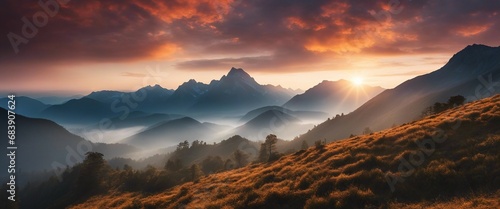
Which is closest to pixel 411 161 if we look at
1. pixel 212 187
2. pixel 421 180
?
pixel 421 180

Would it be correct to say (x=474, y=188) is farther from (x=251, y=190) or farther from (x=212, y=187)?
(x=212, y=187)

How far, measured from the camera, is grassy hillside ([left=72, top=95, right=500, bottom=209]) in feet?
61.6

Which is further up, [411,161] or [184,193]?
[411,161]

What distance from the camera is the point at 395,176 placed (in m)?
21.6

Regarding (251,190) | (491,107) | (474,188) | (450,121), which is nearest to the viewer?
(474,188)

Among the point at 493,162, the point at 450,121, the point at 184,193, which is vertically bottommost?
the point at 184,193

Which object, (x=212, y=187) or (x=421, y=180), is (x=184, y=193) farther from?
(x=421, y=180)

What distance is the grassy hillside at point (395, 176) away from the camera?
1878 centimetres

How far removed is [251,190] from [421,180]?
46.4 feet

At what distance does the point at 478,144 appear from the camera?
23.5 metres

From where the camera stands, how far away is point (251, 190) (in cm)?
2698

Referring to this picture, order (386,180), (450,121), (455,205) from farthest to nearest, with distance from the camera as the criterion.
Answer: (450,121)
(386,180)
(455,205)

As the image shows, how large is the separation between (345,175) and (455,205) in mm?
8151

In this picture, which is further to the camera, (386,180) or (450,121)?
(450,121)
